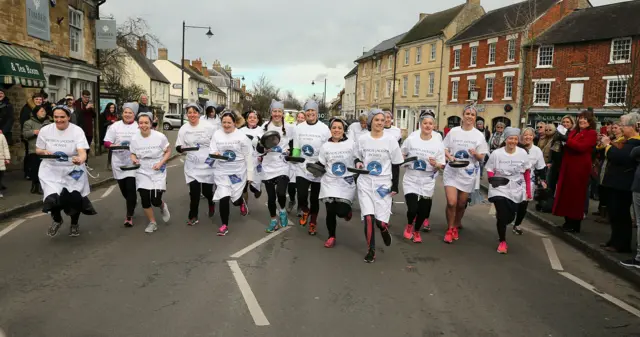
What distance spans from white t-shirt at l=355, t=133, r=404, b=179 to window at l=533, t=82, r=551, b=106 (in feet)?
110

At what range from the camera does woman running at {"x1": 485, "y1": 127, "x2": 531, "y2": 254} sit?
6.96 metres

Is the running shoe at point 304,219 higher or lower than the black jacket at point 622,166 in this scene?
lower

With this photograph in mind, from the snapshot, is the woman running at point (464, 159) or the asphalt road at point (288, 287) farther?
the woman running at point (464, 159)

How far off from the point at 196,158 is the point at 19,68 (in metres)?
8.10

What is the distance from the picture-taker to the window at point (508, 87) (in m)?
38.3

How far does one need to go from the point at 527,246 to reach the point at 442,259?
1838 mm

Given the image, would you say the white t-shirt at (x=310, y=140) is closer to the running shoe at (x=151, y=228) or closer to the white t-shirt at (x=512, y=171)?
the running shoe at (x=151, y=228)

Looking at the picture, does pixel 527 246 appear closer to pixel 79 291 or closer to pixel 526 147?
pixel 526 147

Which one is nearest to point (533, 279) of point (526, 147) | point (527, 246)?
point (527, 246)

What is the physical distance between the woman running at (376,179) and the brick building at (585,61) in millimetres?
27286

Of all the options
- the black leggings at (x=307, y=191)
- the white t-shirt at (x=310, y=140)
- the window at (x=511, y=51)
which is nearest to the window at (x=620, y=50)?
the window at (x=511, y=51)

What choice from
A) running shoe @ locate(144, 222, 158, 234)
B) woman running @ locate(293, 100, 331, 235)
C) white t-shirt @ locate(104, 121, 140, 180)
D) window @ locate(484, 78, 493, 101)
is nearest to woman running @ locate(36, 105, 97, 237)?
running shoe @ locate(144, 222, 158, 234)

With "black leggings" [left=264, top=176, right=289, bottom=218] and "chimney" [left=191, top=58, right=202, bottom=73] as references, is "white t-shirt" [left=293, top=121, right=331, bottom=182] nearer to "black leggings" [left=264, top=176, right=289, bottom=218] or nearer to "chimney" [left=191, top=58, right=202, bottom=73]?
"black leggings" [left=264, top=176, right=289, bottom=218]

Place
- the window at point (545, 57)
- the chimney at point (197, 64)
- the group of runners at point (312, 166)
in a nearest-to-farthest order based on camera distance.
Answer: the group of runners at point (312, 166) < the window at point (545, 57) < the chimney at point (197, 64)
